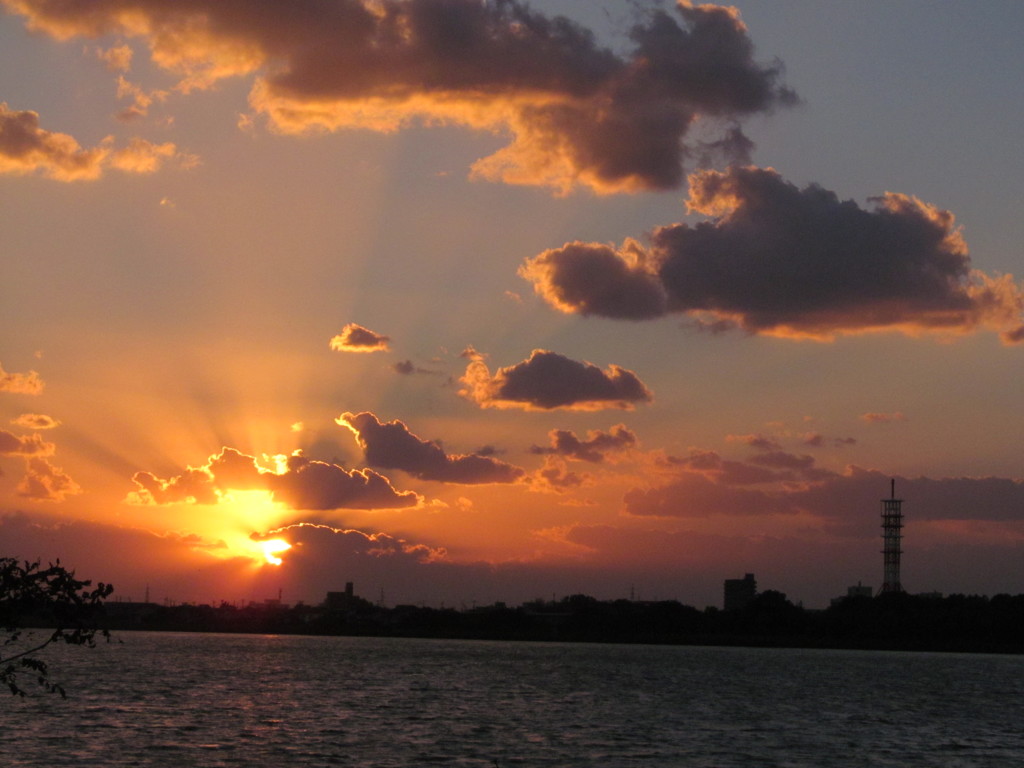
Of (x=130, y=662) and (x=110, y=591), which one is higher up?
(x=110, y=591)

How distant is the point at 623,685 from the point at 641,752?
77.2m

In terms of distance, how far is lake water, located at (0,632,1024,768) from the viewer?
2916 inches

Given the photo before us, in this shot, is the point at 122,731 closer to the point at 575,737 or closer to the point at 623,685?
the point at 575,737

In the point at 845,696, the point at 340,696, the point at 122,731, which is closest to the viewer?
the point at 122,731

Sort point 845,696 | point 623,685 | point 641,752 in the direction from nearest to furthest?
point 641,752
point 845,696
point 623,685

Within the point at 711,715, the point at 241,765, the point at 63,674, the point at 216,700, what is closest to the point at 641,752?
the point at 241,765

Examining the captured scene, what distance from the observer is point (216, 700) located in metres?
116

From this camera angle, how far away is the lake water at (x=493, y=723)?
7406 cm

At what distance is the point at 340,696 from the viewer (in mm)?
123375

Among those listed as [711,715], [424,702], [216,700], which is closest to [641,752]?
[711,715]

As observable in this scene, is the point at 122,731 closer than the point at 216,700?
Yes

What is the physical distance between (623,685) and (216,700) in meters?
56.6

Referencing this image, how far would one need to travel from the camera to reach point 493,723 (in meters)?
95.9

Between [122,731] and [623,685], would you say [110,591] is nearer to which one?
[122,731]
